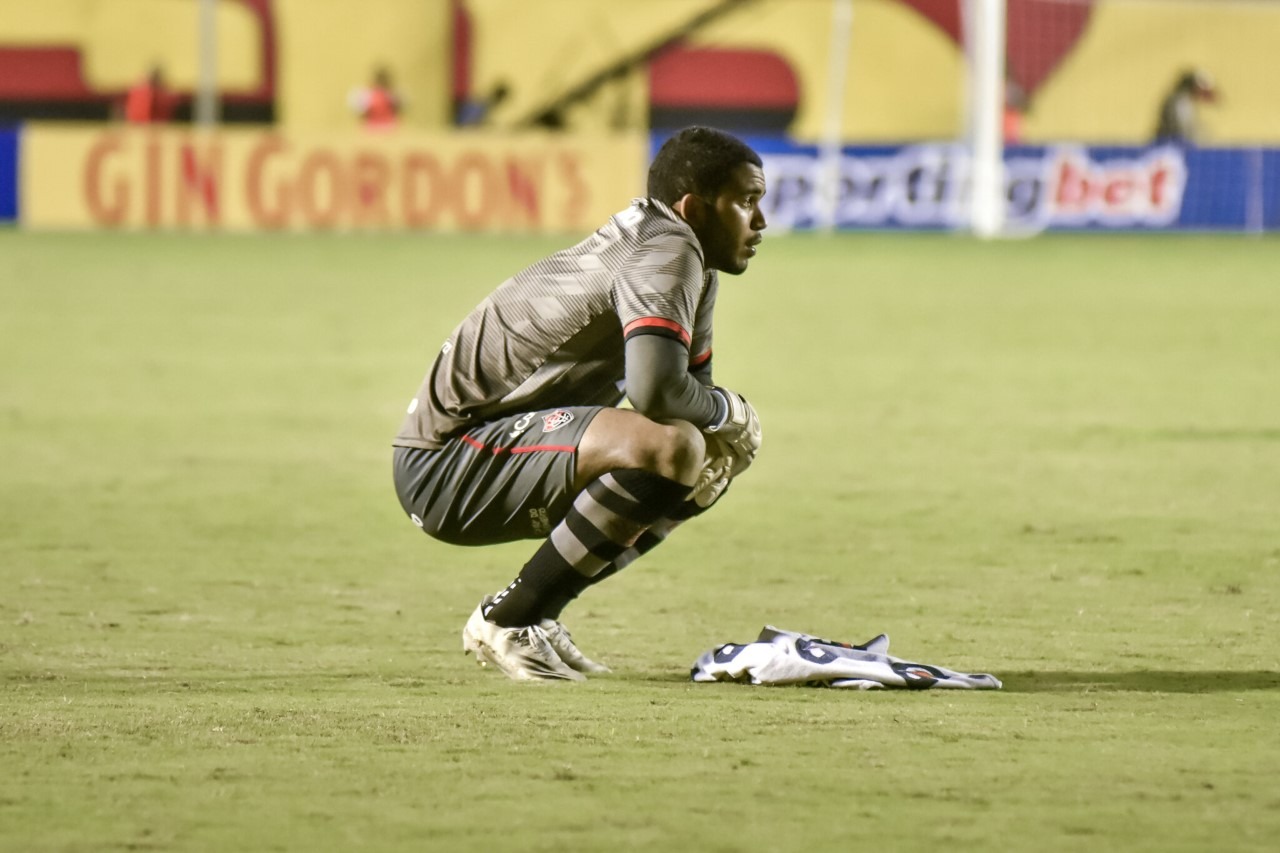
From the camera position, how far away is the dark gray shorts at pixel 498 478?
18.8ft

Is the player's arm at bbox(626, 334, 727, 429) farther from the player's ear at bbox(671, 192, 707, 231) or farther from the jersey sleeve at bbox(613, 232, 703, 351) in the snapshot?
the player's ear at bbox(671, 192, 707, 231)

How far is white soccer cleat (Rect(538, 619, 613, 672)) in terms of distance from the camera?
5777mm

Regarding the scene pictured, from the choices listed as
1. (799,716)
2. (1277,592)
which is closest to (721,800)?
(799,716)

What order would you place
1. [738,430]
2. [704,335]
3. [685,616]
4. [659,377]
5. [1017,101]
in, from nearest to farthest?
[659,377] → [738,430] → [704,335] → [685,616] → [1017,101]

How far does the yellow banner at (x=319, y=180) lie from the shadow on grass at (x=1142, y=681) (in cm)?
2337

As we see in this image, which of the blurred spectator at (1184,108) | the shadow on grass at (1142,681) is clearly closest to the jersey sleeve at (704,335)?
the shadow on grass at (1142,681)

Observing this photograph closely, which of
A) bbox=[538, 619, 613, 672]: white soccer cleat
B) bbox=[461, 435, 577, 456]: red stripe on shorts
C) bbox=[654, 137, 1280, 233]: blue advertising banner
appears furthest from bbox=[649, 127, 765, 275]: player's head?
bbox=[654, 137, 1280, 233]: blue advertising banner

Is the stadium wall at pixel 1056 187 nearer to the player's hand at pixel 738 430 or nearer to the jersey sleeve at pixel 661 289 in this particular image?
the player's hand at pixel 738 430

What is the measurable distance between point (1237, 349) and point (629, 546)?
10.5m

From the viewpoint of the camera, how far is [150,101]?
1393 inches

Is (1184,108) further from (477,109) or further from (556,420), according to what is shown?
(556,420)

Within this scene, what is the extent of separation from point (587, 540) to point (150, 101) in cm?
3126

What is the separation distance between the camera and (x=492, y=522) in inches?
234

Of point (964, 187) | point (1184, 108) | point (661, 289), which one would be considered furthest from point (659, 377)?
point (1184, 108)
